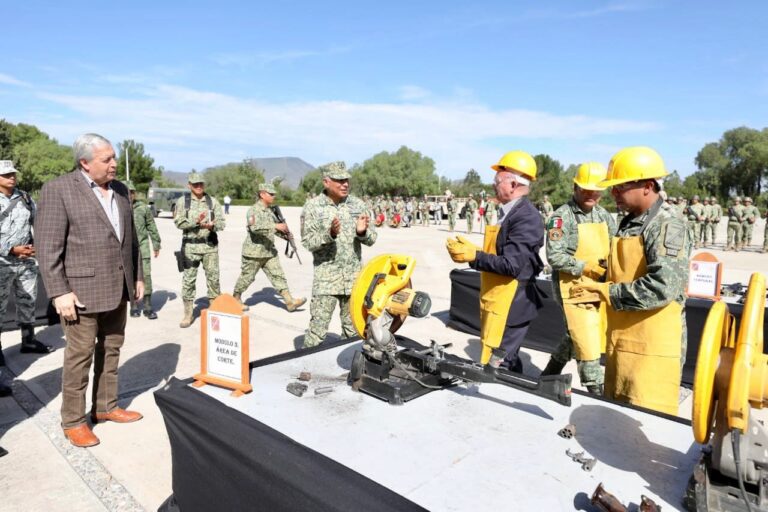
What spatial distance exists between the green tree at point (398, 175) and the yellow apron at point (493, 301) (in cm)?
7258

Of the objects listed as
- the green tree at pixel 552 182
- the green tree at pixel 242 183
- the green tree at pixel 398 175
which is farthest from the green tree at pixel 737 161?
the green tree at pixel 242 183

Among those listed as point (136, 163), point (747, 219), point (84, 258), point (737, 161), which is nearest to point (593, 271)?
point (84, 258)

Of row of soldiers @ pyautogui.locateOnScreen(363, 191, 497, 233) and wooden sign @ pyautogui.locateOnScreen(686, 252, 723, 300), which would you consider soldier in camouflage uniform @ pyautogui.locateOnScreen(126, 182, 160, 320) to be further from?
row of soldiers @ pyautogui.locateOnScreen(363, 191, 497, 233)

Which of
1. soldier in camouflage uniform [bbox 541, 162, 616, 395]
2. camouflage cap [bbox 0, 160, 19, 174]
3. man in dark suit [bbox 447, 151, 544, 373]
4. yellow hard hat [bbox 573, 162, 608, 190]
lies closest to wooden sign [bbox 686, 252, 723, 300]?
soldier in camouflage uniform [bbox 541, 162, 616, 395]

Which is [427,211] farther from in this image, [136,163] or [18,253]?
[136,163]

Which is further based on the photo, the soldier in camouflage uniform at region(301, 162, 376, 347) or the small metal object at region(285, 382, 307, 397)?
the soldier in camouflage uniform at region(301, 162, 376, 347)

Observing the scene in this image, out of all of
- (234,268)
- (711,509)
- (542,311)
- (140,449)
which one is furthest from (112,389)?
(234,268)

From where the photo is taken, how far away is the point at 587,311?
11.2 feet

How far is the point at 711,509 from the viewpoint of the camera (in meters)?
1.37

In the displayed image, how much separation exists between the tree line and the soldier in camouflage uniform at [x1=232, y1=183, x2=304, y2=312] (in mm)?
39550

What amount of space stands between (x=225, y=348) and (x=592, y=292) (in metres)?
1.86

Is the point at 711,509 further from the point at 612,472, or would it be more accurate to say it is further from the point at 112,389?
the point at 112,389

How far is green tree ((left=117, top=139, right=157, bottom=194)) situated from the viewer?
5765 centimetres

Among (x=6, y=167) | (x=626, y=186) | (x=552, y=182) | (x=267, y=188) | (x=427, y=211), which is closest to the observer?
(x=626, y=186)
